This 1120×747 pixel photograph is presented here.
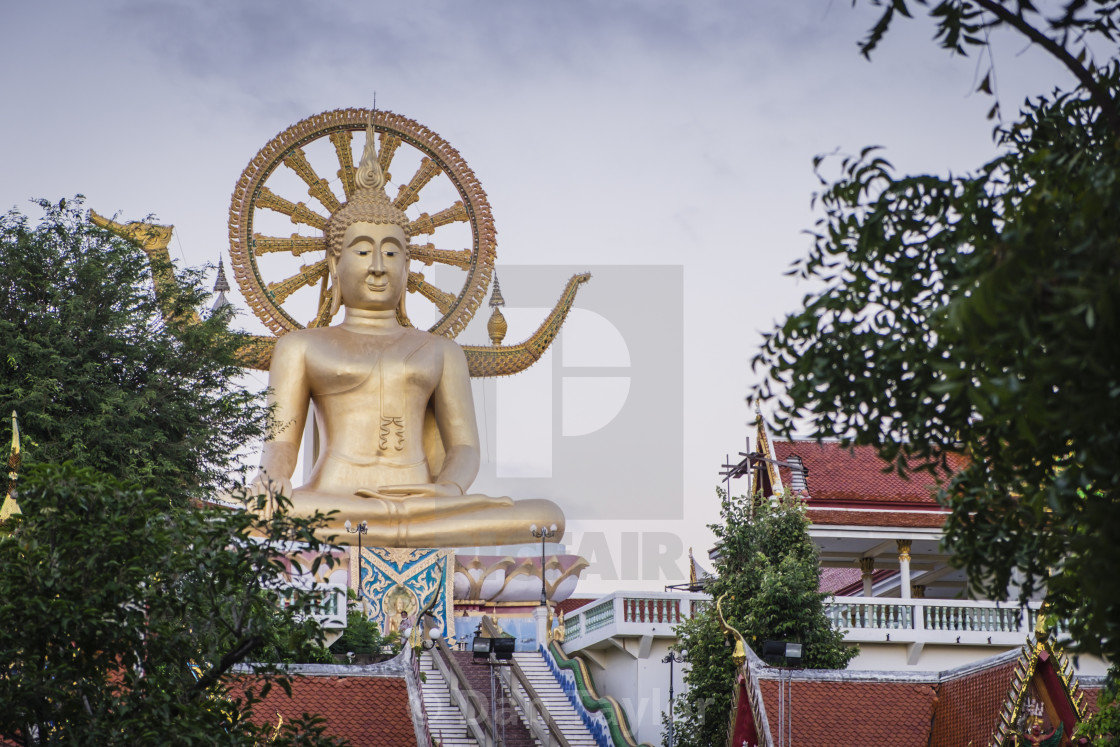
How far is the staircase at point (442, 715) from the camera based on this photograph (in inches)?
746

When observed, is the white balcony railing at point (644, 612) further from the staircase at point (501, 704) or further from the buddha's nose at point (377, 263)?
the buddha's nose at point (377, 263)

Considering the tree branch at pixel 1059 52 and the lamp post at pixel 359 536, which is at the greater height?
the tree branch at pixel 1059 52

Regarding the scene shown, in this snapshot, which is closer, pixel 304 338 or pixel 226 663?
pixel 226 663

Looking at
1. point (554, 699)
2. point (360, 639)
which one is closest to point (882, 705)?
point (554, 699)

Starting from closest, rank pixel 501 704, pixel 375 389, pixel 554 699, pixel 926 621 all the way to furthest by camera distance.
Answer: pixel 501 704, pixel 554 699, pixel 926 621, pixel 375 389

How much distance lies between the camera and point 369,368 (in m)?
27.5

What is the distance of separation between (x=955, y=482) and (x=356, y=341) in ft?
64.7

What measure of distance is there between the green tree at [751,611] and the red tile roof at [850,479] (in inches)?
192

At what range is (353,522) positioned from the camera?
25.6 metres

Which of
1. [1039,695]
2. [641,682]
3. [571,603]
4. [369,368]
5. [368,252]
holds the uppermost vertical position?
[368,252]

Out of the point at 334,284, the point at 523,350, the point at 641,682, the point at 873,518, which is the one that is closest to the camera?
the point at 641,682

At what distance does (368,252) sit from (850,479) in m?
8.98

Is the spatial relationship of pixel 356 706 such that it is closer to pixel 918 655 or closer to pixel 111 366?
pixel 111 366

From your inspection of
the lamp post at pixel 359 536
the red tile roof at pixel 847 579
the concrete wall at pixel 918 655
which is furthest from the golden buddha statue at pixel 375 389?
the red tile roof at pixel 847 579
